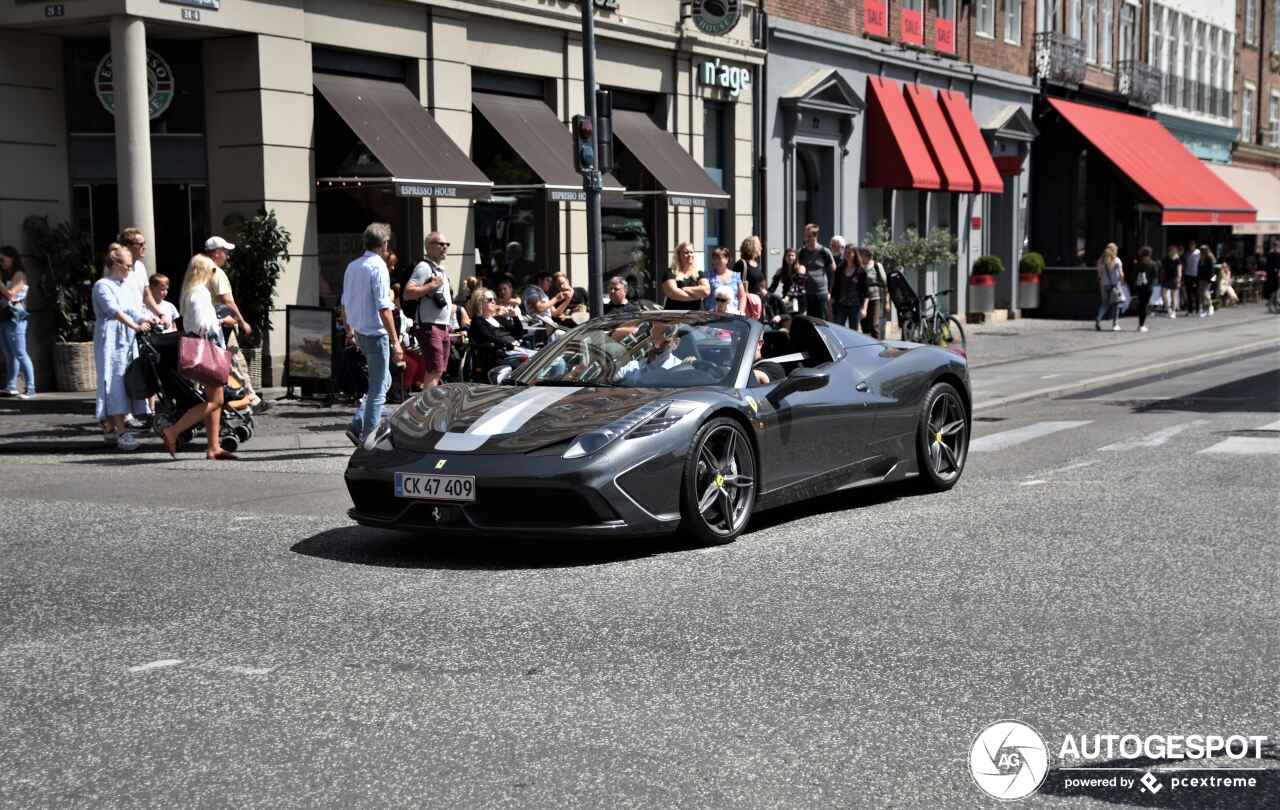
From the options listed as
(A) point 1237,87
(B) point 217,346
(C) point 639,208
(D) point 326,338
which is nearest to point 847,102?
(C) point 639,208

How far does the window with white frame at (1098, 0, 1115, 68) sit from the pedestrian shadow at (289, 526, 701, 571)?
37.5 m

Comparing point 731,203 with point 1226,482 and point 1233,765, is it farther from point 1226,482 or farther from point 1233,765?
point 1233,765

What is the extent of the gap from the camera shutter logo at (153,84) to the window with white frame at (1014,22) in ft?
78.7

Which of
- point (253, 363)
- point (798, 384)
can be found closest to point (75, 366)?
point (253, 363)

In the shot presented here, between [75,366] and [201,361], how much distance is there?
17.1 ft

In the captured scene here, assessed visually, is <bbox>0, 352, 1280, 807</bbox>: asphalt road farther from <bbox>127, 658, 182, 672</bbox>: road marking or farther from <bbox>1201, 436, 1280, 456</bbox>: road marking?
<bbox>1201, 436, 1280, 456</bbox>: road marking

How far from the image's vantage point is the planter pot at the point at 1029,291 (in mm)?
37219

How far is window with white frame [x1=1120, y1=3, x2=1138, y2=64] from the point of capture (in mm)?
43688

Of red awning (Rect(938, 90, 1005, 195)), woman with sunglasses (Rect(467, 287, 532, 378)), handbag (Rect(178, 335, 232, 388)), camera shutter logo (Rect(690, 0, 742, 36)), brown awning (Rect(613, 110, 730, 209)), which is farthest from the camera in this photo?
red awning (Rect(938, 90, 1005, 195))

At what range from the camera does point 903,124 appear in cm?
3131

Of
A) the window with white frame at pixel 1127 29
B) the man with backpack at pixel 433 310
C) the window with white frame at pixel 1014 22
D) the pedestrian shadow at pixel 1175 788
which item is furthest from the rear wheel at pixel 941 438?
the window with white frame at pixel 1127 29

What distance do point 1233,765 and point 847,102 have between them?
1030 inches

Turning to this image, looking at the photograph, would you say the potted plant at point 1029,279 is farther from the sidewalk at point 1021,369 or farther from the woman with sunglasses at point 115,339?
the woman with sunglasses at point 115,339

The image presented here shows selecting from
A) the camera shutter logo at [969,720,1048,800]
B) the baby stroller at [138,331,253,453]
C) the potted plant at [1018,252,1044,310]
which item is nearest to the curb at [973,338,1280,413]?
the baby stroller at [138,331,253,453]
